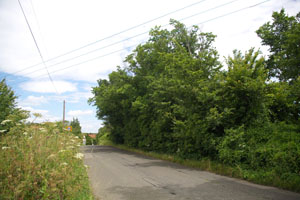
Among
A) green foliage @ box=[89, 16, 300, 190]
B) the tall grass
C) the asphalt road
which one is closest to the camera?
the tall grass

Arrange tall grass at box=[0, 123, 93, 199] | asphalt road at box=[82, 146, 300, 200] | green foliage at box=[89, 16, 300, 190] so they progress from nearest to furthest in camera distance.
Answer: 1. tall grass at box=[0, 123, 93, 199]
2. asphalt road at box=[82, 146, 300, 200]
3. green foliage at box=[89, 16, 300, 190]

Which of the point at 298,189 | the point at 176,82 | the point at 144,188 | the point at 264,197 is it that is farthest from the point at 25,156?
the point at 176,82

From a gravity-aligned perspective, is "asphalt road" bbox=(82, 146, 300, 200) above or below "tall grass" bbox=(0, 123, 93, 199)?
below

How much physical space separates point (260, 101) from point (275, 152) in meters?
2.72

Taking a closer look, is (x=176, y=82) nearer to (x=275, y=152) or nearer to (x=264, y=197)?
(x=275, y=152)

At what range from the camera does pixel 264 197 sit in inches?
235

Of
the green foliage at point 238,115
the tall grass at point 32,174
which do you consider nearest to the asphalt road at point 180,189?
the green foliage at point 238,115

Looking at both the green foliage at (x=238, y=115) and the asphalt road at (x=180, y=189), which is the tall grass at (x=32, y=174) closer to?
the asphalt road at (x=180, y=189)

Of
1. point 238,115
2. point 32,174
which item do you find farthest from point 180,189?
point 238,115

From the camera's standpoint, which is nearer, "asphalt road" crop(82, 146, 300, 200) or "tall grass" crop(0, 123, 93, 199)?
"tall grass" crop(0, 123, 93, 199)

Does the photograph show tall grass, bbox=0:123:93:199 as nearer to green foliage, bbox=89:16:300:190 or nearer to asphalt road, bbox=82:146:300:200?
asphalt road, bbox=82:146:300:200

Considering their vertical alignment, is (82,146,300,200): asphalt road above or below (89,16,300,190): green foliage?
below

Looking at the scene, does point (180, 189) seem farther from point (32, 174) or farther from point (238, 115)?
point (238, 115)

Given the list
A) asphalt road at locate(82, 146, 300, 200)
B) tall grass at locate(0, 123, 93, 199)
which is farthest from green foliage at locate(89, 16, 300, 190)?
tall grass at locate(0, 123, 93, 199)
